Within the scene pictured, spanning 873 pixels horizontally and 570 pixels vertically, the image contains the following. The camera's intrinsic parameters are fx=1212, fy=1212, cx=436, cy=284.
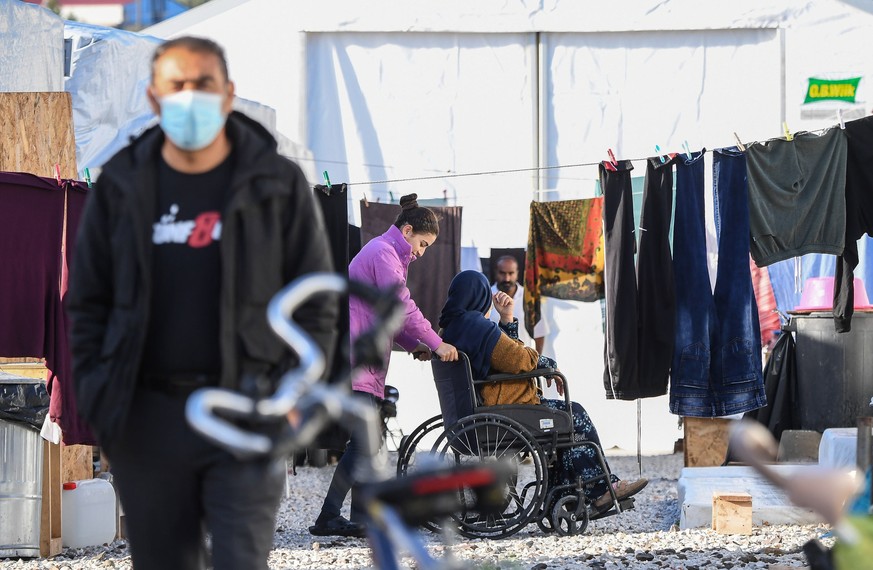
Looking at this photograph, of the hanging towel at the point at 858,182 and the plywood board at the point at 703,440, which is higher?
the hanging towel at the point at 858,182

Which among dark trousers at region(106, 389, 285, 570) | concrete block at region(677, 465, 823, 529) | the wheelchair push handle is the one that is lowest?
concrete block at region(677, 465, 823, 529)

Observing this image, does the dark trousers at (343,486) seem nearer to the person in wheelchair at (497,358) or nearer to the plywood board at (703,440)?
the person in wheelchair at (497,358)

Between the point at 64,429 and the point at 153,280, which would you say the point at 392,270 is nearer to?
the point at 64,429

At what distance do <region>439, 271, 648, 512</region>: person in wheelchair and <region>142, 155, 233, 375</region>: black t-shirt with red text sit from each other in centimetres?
426

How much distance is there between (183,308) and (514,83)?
946cm

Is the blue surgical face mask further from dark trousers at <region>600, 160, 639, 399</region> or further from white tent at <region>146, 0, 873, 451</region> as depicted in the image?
white tent at <region>146, 0, 873, 451</region>

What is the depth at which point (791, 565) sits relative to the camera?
532cm

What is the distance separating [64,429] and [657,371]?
11.1ft

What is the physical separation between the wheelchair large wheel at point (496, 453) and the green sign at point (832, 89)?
6.17m

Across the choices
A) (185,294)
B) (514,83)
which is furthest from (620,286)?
(514,83)

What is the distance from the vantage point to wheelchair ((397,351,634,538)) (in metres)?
6.57

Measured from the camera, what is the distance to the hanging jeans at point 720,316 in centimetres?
712

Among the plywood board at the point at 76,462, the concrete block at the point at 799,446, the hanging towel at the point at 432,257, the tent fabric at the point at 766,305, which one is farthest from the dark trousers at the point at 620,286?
the tent fabric at the point at 766,305

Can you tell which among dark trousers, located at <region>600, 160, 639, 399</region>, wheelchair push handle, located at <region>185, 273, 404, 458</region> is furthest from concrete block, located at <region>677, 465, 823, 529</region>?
wheelchair push handle, located at <region>185, 273, 404, 458</region>
